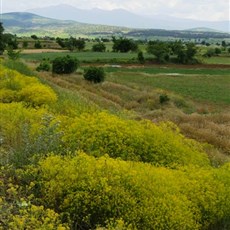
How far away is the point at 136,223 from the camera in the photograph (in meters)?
5.93

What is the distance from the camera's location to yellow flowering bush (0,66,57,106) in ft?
45.1

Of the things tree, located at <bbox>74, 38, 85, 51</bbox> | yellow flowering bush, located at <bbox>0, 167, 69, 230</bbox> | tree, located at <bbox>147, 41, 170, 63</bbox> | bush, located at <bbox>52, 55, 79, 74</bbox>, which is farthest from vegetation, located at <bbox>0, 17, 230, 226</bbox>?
tree, located at <bbox>74, 38, 85, 51</bbox>

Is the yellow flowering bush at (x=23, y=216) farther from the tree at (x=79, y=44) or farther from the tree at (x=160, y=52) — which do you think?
the tree at (x=79, y=44)

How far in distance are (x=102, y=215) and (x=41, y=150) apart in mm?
2054

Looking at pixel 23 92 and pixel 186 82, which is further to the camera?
pixel 186 82

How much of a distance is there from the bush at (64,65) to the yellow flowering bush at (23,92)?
95.8 ft

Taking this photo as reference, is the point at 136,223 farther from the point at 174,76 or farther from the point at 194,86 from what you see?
the point at 174,76

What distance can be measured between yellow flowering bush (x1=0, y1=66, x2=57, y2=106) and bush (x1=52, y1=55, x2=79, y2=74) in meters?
29.2

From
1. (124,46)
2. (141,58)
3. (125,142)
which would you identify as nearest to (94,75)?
(141,58)

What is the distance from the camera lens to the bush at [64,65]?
45156 millimetres

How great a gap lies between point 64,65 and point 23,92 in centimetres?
3152

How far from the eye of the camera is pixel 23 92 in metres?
14.3

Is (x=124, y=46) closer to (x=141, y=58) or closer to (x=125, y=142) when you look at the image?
(x=141, y=58)

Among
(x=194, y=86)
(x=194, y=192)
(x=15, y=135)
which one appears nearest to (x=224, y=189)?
(x=194, y=192)
